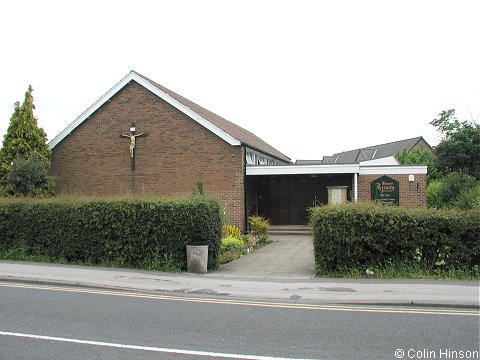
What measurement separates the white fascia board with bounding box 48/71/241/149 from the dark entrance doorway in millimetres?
4422

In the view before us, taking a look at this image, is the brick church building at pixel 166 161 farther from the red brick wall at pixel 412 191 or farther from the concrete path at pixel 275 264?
the concrete path at pixel 275 264

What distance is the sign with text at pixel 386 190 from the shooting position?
67.6 ft

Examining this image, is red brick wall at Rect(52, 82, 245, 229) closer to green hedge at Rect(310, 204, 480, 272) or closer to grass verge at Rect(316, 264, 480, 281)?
green hedge at Rect(310, 204, 480, 272)

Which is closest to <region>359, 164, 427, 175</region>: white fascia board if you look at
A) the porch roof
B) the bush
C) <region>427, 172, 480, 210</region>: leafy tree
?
the porch roof

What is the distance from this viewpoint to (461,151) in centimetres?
3538

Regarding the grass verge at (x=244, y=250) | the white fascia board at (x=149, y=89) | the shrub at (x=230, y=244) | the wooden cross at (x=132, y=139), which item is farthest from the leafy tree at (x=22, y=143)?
the grass verge at (x=244, y=250)

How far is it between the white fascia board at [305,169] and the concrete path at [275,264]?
4056 mm

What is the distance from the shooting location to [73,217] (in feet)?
41.4

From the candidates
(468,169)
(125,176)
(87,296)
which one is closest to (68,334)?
(87,296)

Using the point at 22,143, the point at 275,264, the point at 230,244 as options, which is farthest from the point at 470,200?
the point at 22,143

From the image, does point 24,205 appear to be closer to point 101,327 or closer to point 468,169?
point 101,327

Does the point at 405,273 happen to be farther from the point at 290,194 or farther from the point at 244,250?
the point at 290,194

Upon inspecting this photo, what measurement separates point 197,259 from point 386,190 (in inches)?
477

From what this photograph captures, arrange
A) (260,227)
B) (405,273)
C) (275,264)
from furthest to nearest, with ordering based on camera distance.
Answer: (260,227) < (275,264) < (405,273)
